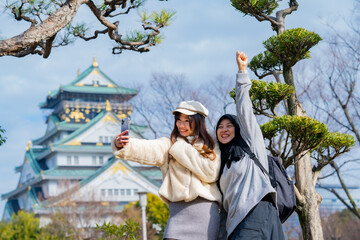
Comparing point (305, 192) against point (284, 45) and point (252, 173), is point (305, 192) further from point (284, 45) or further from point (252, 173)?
point (252, 173)

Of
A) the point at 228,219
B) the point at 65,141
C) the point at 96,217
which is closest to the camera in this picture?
the point at 228,219

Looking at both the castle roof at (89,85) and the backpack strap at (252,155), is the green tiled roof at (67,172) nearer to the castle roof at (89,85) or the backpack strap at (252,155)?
the castle roof at (89,85)

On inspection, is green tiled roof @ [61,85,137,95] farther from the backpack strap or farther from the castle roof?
the backpack strap

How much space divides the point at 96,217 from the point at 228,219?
18.4 meters

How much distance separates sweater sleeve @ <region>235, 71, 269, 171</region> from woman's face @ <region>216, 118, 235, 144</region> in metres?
0.06

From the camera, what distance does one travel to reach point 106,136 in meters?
29.2

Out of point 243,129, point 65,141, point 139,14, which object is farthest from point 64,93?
point 243,129

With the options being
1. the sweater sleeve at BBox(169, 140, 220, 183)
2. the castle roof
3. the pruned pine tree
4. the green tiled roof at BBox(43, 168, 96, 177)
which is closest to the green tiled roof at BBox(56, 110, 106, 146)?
the green tiled roof at BBox(43, 168, 96, 177)

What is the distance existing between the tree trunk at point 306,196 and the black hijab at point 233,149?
8.99 feet

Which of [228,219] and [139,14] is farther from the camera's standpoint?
[139,14]

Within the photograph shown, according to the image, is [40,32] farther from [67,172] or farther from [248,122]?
[67,172]

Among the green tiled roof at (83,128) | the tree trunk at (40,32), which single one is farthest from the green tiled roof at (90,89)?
the tree trunk at (40,32)

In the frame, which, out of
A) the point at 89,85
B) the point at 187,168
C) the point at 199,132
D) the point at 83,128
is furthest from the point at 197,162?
the point at 89,85

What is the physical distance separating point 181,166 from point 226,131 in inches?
12.5
